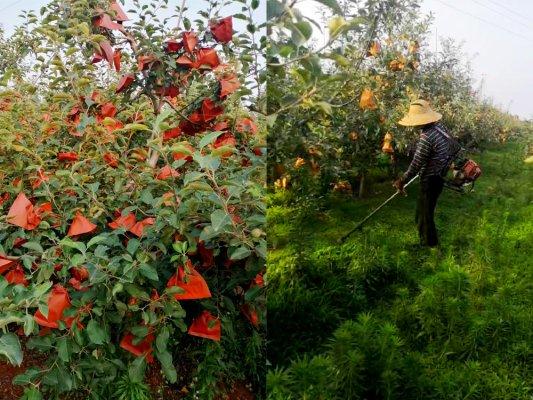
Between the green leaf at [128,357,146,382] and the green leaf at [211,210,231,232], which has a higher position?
the green leaf at [211,210,231,232]

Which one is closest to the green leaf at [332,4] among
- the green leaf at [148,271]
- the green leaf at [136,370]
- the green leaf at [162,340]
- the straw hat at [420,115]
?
the straw hat at [420,115]

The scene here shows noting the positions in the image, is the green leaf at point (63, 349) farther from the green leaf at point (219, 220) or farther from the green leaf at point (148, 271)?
the green leaf at point (219, 220)

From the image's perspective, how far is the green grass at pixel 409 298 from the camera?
0.97 metres

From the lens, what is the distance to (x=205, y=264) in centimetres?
159

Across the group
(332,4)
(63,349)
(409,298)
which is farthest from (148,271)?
(332,4)

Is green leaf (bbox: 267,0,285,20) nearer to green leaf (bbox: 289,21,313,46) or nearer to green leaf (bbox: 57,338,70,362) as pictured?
green leaf (bbox: 289,21,313,46)

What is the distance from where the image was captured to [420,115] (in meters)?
1.03

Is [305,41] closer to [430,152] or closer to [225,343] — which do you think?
[430,152]

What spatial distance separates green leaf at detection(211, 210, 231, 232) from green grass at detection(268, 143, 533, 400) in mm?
105

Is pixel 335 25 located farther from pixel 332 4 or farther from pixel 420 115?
pixel 420 115

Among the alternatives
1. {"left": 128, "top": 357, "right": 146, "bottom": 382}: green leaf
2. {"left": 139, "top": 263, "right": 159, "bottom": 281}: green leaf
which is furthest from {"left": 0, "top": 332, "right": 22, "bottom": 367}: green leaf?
{"left": 128, "top": 357, "right": 146, "bottom": 382}: green leaf

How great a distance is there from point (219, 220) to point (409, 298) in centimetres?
39

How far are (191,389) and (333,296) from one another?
1468mm

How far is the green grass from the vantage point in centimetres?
97
